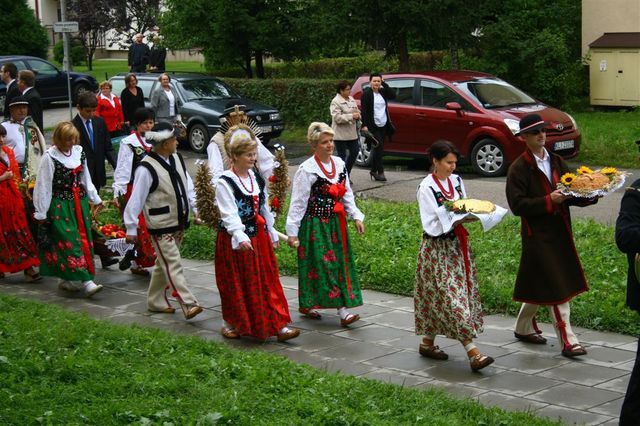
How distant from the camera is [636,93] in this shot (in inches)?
996

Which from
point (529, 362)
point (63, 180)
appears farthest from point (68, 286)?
point (529, 362)

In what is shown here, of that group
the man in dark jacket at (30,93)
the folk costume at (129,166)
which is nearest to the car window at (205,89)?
the man in dark jacket at (30,93)

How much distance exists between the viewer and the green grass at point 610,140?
64.6 ft

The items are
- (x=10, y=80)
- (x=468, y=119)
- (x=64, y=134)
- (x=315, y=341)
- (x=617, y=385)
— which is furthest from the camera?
(x=468, y=119)

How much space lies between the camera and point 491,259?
1160cm

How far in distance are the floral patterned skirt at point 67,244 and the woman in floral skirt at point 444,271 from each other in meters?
4.12

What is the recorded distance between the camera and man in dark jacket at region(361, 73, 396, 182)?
18109 millimetres

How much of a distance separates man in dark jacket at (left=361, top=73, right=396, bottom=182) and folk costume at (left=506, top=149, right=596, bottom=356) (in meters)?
9.32

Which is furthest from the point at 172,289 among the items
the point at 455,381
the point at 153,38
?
the point at 153,38

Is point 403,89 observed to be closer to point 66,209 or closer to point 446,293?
point 66,209

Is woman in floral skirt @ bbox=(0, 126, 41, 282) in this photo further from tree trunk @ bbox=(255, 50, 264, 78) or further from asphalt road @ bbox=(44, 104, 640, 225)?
tree trunk @ bbox=(255, 50, 264, 78)

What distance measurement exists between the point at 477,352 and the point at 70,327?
133 inches

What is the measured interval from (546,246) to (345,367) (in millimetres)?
1856

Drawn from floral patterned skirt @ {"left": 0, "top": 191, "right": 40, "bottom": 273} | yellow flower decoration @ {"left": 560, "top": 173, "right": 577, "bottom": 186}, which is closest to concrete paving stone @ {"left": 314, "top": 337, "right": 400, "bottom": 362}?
yellow flower decoration @ {"left": 560, "top": 173, "right": 577, "bottom": 186}
